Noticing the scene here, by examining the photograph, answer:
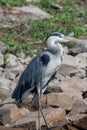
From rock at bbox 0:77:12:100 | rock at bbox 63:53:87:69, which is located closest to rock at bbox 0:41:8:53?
rock at bbox 63:53:87:69

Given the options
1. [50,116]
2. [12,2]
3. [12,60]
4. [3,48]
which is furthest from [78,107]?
[12,2]

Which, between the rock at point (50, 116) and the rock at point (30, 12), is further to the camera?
the rock at point (30, 12)

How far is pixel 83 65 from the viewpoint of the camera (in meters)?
13.1

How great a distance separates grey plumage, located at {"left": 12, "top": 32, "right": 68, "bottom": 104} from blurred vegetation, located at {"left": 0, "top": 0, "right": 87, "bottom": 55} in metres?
4.45

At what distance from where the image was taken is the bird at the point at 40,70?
9.05 metres

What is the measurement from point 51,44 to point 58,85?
175cm

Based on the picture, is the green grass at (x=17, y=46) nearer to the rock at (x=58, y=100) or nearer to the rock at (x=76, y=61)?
the rock at (x=76, y=61)

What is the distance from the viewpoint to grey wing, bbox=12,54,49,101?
9.04 m

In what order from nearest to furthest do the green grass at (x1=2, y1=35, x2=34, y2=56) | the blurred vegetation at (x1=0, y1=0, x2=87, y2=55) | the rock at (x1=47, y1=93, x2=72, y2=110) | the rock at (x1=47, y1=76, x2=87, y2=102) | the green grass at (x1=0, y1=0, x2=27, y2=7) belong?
the rock at (x1=47, y1=93, x2=72, y2=110)
the rock at (x1=47, y1=76, x2=87, y2=102)
the green grass at (x1=2, y1=35, x2=34, y2=56)
the blurred vegetation at (x1=0, y1=0, x2=87, y2=55)
the green grass at (x1=0, y1=0, x2=27, y2=7)

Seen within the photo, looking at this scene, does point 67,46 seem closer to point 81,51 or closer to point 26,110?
point 81,51

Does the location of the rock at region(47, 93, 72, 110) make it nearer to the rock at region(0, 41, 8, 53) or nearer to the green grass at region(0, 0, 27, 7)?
the rock at region(0, 41, 8, 53)

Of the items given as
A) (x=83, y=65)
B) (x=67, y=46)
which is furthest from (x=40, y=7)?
(x=83, y=65)

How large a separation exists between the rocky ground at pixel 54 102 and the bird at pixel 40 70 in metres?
0.26

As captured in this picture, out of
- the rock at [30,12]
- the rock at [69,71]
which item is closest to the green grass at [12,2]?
the rock at [30,12]
